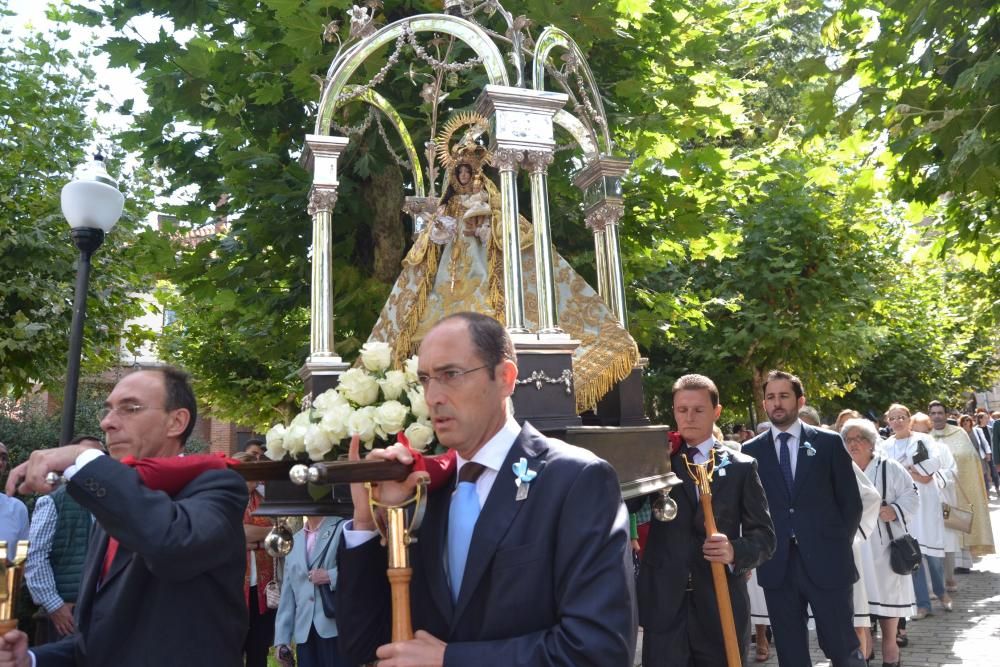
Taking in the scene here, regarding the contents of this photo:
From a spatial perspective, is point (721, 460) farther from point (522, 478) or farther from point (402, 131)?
point (402, 131)

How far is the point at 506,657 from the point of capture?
7.26 ft

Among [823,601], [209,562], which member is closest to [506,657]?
[209,562]

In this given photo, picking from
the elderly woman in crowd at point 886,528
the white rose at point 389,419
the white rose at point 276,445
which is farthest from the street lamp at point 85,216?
the elderly woman in crowd at point 886,528

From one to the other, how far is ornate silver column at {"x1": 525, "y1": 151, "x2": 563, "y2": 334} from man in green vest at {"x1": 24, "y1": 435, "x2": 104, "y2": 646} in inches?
155

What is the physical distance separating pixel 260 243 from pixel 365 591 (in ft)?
20.1

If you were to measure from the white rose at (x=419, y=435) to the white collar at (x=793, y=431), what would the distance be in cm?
325

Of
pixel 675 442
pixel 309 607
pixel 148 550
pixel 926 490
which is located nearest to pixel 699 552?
pixel 675 442

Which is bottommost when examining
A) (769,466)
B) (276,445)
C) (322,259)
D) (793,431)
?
(769,466)

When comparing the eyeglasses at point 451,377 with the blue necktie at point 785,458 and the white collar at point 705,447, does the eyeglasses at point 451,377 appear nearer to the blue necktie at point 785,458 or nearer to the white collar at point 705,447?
the white collar at point 705,447

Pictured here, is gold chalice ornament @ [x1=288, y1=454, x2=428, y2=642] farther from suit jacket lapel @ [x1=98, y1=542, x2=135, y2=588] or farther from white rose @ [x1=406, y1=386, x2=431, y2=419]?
white rose @ [x1=406, y1=386, x2=431, y2=419]

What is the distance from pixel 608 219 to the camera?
7.32 m

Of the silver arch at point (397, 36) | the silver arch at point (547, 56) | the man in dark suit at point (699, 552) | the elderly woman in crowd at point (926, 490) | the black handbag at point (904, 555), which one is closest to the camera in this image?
the man in dark suit at point (699, 552)

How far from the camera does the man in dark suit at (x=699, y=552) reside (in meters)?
4.84

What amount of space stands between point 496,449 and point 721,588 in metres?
2.79
